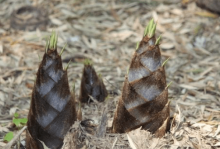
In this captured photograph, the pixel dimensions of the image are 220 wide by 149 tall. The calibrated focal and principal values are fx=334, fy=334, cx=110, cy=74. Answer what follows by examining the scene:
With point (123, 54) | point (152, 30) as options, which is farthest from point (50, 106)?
point (123, 54)

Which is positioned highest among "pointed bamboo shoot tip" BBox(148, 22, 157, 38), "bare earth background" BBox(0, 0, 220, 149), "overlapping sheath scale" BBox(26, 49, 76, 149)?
"pointed bamboo shoot tip" BBox(148, 22, 157, 38)

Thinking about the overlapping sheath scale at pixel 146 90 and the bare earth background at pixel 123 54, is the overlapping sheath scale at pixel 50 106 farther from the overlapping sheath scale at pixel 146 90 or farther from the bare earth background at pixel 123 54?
the overlapping sheath scale at pixel 146 90

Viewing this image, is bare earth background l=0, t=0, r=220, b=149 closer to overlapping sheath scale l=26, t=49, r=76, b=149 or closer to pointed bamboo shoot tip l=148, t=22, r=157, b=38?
overlapping sheath scale l=26, t=49, r=76, b=149

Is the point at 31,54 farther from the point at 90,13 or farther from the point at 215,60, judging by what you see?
the point at 215,60

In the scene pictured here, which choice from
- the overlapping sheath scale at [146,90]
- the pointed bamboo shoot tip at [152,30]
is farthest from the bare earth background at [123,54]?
the pointed bamboo shoot tip at [152,30]

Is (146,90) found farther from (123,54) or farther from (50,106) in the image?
(123,54)

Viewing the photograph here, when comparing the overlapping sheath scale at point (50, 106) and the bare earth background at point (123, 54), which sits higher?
the overlapping sheath scale at point (50, 106)

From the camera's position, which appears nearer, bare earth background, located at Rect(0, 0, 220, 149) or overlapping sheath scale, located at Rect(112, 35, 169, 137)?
overlapping sheath scale, located at Rect(112, 35, 169, 137)

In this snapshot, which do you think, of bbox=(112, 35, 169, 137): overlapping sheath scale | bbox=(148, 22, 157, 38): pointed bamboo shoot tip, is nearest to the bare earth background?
bbox=(112, 35, 169, 137): overlapping sheath scale
